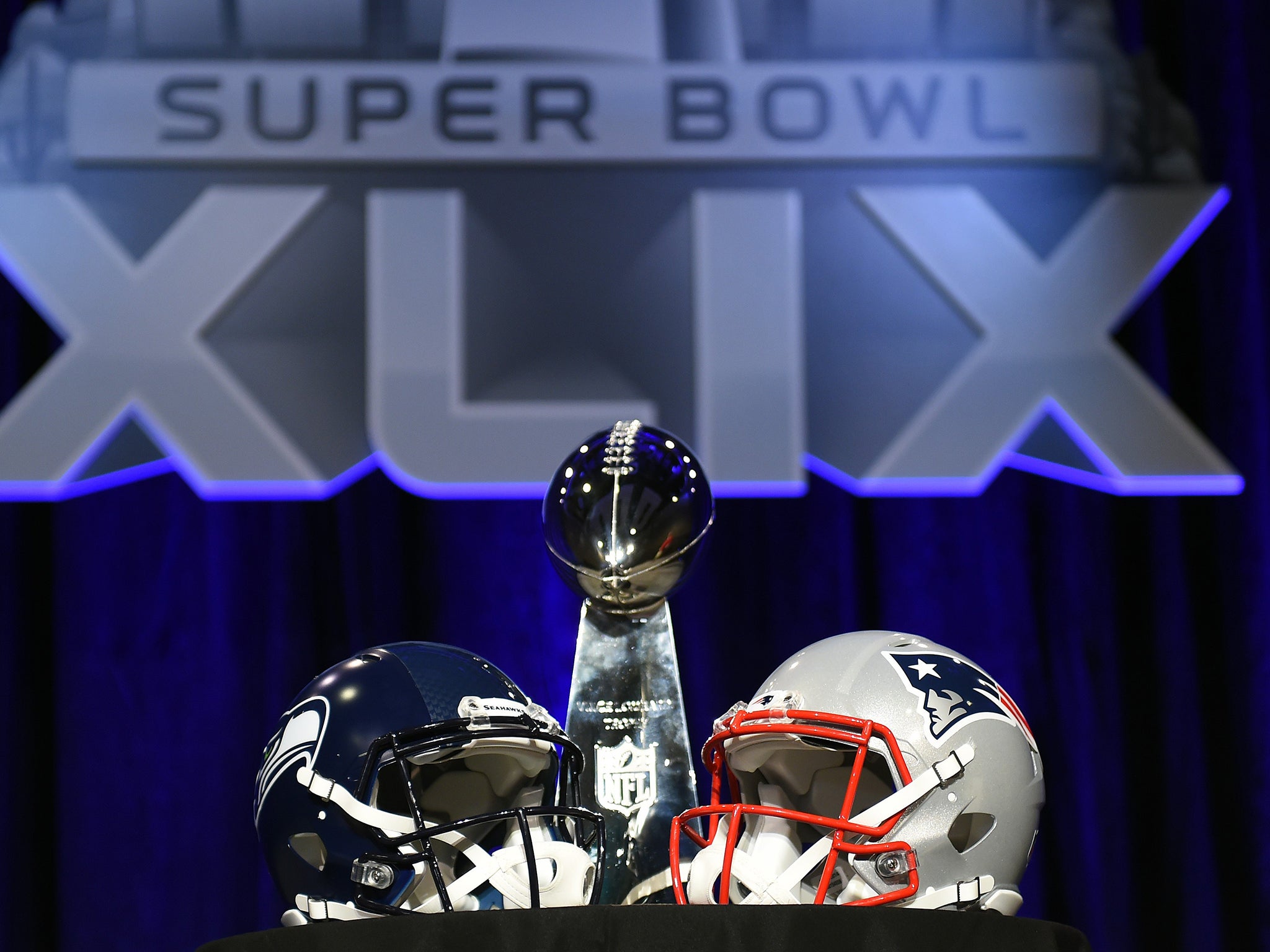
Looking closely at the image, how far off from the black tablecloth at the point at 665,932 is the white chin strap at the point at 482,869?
0.22 m

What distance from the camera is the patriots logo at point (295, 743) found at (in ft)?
3.95

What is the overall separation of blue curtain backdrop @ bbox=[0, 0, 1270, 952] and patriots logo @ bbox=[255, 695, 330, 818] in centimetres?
70

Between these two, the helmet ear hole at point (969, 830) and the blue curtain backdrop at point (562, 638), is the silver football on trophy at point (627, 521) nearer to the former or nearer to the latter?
the helmet ear hole at point (969, 830)

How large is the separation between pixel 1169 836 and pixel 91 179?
70.2 inches

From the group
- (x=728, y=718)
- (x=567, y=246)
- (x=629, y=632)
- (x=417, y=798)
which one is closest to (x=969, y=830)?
(x=728, y=718)

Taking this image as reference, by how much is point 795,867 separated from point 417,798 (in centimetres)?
36

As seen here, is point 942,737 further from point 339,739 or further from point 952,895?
point 339,739

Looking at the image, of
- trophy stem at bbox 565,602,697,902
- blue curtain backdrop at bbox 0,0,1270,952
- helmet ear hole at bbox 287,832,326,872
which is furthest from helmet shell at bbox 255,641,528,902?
blue curtain backdrop at bbox 0,0,1270,952

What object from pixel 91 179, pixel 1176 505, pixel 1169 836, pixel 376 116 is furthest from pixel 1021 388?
pixel 91 179

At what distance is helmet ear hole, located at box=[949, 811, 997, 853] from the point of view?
3.94 feet

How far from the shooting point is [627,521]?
1344 millimetres

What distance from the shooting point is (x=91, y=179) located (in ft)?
6.72

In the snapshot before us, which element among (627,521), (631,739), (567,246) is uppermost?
(567,246)

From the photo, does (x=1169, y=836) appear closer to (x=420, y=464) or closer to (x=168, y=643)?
(x=420, y=464)
